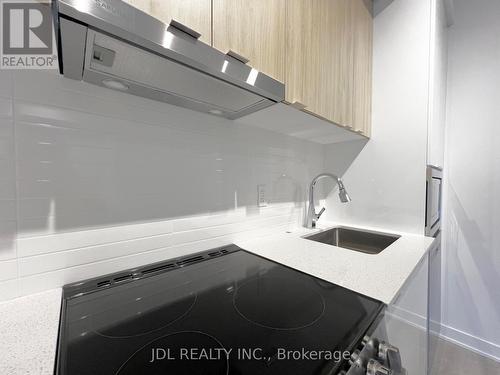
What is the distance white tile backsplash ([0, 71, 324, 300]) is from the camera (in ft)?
1.87

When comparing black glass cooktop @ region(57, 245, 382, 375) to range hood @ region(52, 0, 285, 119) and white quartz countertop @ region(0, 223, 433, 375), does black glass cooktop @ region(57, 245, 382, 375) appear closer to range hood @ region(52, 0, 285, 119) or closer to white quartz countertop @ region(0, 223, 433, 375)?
white quartz countertop @ region(0, 223, 433, 375)

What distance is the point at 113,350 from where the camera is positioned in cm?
43

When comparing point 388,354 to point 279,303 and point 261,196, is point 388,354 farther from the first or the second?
point 261,196

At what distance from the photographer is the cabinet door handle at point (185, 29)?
49 cm

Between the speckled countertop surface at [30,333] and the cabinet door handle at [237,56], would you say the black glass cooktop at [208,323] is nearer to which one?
the speckled countertop surface at [30,333]

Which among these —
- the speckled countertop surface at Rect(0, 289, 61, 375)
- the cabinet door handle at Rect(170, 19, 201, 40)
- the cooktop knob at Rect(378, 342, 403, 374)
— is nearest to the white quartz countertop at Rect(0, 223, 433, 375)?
the speckled countertop surface at Rect(0, 289, 61, 375)

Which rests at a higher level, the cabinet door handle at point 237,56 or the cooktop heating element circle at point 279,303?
the cabinet door handle at point 237,56

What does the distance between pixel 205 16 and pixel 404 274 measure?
3.35 ft

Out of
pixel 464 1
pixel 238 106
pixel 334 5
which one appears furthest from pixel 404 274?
pixel 464 1

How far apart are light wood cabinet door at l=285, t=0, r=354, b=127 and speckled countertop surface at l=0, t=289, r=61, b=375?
0.92 metres

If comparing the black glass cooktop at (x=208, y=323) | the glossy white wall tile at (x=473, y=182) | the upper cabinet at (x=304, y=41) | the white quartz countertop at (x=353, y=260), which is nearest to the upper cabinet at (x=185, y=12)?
the upper cabinet at (x=304, y=41)

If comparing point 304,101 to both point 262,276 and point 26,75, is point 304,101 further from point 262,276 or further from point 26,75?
point 26,75

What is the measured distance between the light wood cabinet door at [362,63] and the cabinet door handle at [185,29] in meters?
1.03

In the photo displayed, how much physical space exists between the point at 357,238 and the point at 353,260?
0.64 m
